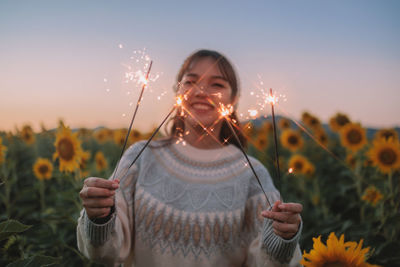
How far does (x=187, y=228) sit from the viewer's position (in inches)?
70.7

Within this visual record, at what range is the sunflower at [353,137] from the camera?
13.3 feet

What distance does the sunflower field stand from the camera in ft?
3.60

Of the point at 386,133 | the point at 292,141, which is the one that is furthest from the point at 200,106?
the point at 292,141

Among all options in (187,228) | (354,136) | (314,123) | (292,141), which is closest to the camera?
(187,228)

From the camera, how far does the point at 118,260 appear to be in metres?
1.64

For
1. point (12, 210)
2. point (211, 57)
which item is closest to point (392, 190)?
point (211, 57)

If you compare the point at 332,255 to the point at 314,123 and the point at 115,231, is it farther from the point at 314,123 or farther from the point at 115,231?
the point at 314,123

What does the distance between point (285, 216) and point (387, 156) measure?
2828 millimetres

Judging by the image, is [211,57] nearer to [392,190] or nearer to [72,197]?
[72,197]

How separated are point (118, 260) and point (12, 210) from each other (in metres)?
2.52

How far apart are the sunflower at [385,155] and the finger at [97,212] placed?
311 cm

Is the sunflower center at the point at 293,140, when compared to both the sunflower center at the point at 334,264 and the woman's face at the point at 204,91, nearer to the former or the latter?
the woman's face at the point at 204,91

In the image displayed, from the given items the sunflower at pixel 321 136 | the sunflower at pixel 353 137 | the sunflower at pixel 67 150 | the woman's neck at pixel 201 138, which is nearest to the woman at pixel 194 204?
the woman's neck at pixel 201 138

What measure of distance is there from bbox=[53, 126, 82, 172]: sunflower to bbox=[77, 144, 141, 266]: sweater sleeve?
87 centimetres
